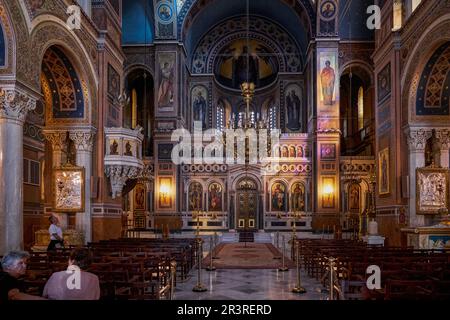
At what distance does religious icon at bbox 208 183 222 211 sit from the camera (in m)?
31.1

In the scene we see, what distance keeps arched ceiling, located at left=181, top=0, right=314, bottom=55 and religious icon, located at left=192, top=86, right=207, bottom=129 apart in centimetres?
281

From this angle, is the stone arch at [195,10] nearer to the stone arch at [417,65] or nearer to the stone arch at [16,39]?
the stone arch at [417,65]

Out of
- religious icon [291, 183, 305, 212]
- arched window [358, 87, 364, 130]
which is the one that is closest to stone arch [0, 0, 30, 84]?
religious icon [291, 183, 305, 212]

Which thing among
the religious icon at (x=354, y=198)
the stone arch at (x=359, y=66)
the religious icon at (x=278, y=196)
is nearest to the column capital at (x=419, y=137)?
the religious icon at (x=354, y=198)

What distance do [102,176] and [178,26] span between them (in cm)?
1538

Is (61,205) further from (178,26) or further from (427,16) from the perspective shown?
(178,26)

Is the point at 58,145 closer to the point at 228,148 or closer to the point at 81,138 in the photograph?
the point at 81,138

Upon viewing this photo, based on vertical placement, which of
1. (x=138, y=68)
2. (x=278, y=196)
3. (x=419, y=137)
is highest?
(x=138, y=68)

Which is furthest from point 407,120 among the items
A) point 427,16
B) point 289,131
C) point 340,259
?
point 289,131

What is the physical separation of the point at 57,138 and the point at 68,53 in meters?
3.07

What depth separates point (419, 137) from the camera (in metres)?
15.9

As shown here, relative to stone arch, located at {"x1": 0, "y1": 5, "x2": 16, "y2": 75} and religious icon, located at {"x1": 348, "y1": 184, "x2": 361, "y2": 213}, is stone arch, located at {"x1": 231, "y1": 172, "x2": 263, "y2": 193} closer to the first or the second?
religious icon, located at {"x1": 348, "y1": 184, "x2": 361, "y2": 213}

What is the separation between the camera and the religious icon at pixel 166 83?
2958cm

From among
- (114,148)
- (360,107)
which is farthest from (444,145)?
(360,107)
